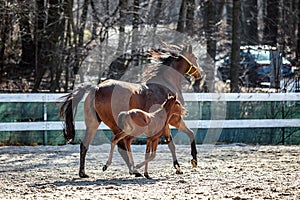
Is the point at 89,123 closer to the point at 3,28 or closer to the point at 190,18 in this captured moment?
the point at 3,28

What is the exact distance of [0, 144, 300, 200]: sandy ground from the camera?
6.85 meters

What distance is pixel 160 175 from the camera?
862 centimetres

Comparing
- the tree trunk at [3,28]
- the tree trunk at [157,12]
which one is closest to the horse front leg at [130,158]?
the tree trunk at [3,28]

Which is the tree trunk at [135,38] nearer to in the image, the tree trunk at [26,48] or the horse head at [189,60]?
the tree trunk at [26,48]

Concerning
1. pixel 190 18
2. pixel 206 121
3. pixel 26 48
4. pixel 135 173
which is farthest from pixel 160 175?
pixel 26 48

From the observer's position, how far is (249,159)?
10453mm

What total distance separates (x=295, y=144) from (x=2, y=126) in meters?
6.68

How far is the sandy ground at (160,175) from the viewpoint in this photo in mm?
6848

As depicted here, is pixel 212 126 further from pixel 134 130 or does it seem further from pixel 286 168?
pixel 134 130

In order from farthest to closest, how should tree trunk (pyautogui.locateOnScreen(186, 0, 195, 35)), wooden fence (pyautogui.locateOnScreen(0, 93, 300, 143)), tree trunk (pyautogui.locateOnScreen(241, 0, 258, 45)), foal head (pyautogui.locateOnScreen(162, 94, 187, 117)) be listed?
1. tree trunk (pyautogui.locateOnScreen(241, 0, 258, 45))
2. tree trunk (pyautogui.locateOnScreen(186, 0, 195, 35))
3. wooden fence (pyautogui.locateOnScreen(0, 93, 300, 143))
4. foal head (pyautogui.locateOnScreen(162, 94, 187, 117))

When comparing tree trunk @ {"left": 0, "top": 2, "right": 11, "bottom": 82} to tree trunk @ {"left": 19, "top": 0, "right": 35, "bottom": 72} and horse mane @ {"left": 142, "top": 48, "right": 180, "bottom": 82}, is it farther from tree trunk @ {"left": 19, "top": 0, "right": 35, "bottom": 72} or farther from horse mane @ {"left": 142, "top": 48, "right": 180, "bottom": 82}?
horse mane @ {"left": 142, "top": 48, "right": 180, "bottom": 82}

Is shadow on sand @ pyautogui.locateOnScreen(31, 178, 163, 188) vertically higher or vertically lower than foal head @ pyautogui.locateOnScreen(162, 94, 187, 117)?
lower

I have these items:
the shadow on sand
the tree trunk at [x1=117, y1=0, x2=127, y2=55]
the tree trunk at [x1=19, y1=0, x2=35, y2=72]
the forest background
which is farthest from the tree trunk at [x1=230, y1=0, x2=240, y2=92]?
the shadow on sand

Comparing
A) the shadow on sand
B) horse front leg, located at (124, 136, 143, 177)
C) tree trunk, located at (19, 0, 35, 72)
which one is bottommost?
the shadow on sand
